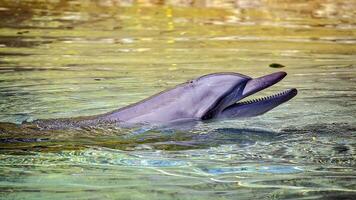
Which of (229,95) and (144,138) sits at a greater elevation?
(229,95)

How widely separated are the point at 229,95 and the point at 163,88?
264 cm

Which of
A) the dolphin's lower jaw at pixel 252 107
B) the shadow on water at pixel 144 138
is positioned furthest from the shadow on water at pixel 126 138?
the dolphin's lower jaw at pixel 252 107

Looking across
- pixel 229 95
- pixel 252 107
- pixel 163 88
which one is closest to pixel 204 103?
pixel 229 95

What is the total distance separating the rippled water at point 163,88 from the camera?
5.05m

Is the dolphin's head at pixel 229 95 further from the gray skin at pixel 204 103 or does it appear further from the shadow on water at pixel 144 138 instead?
the shadow on water at pixel 144 138

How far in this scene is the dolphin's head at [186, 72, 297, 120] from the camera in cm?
603

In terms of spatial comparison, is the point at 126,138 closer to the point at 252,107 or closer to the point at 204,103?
the point at 204,103

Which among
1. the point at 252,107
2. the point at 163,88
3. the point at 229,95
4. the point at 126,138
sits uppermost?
the point at 229,95

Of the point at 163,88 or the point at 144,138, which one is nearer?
the point at 144,138

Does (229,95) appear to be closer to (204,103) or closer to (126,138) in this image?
(204,103)

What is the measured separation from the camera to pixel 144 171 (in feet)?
17.4

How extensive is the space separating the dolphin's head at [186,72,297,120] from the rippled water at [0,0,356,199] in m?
0.13

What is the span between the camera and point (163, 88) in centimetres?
863

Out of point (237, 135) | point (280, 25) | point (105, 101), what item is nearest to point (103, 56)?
point (105, 101)
